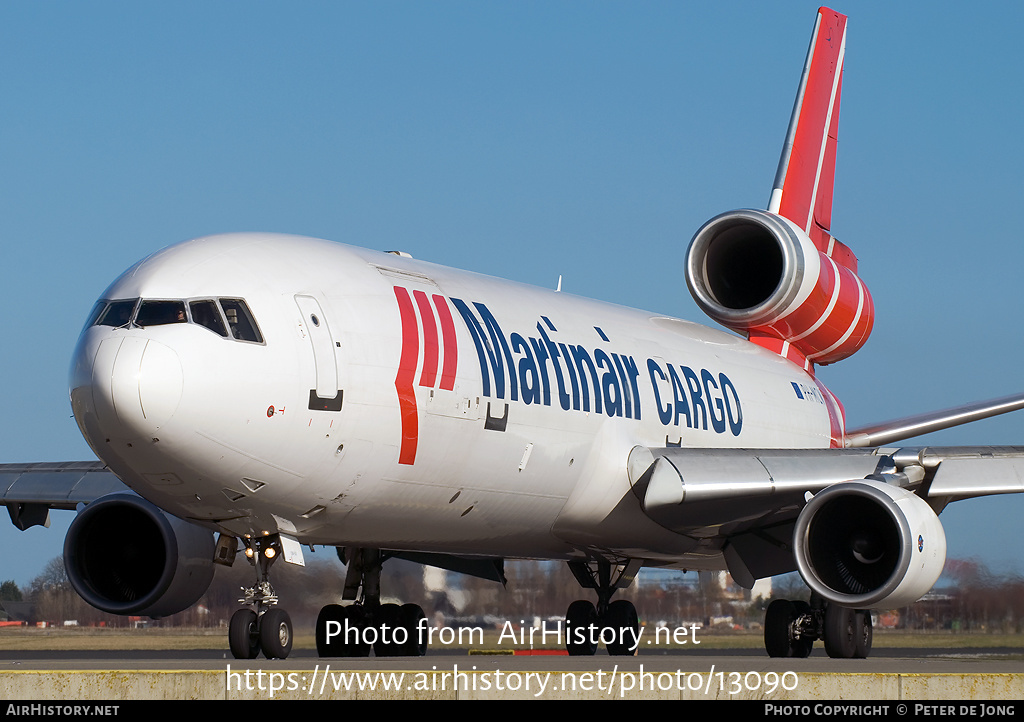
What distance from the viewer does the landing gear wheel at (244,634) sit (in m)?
10.1

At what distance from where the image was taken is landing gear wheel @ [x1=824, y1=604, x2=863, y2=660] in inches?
565

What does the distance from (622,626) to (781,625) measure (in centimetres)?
230

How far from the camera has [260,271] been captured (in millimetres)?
10594

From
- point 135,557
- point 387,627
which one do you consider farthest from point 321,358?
point 387,627

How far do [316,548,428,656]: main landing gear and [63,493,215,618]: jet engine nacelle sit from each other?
238cm

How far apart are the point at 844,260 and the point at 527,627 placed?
7121mm

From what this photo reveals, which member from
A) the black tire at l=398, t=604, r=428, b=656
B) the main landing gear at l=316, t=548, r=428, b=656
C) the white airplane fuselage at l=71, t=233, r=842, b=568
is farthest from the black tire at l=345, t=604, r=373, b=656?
the white airplane fuselage at l=71, t=233, r=842, b=568

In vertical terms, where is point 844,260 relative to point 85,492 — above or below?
above

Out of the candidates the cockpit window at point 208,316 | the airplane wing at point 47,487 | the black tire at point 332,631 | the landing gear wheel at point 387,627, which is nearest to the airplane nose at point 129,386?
the cockpit window at point 208,316

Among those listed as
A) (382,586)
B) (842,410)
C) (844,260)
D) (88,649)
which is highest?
(844,260)

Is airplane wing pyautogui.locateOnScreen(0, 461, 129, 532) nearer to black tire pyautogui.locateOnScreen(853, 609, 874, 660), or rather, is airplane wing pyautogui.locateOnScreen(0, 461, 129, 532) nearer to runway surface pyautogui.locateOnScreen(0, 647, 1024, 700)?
runway surface pyautogui.locateOnScreen(0, 647, 1024, 700)
